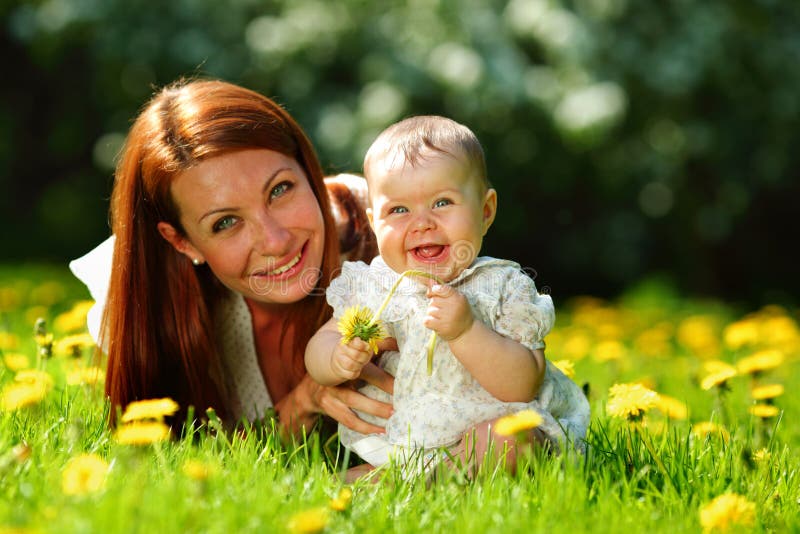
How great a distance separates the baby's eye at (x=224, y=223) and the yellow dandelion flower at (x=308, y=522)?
1070 millimetres

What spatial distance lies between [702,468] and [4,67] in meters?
A: 7.28

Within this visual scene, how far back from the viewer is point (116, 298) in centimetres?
246

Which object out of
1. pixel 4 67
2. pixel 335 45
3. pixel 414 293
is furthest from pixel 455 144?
pixel 4 67

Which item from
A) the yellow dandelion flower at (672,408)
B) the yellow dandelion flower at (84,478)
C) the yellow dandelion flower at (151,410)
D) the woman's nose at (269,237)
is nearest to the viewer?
the yellow dandelion flower at (84,478)

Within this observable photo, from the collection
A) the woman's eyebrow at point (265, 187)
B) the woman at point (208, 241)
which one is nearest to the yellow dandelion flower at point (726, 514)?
the woman at point (208, 241)

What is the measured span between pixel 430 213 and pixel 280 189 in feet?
2.11

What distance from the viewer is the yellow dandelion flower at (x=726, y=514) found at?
155cm

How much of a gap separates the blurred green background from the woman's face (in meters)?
2.66

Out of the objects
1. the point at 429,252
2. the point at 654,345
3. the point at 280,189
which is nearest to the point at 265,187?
the point at 280,189

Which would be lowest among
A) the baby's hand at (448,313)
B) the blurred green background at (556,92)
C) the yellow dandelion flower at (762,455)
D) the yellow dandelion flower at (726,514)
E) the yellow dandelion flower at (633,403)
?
the yellow dandelion flower at (726,514)

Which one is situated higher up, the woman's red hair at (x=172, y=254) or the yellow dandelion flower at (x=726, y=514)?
the woman's red hair at (x=172, y=254)

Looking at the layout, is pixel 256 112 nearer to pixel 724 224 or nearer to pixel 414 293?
pixel 414 293

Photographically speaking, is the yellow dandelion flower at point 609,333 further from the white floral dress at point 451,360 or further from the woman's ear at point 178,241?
the woman's ear at point 178,241

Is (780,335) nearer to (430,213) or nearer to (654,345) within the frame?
(654,345)
